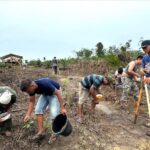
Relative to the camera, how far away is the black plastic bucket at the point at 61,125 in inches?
248

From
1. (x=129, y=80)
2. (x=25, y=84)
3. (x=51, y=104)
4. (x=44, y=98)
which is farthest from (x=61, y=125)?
(x=129, y=80)

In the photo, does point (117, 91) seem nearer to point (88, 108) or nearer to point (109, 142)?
point (88, 108)

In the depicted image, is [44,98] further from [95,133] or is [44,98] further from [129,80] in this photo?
[129,80]

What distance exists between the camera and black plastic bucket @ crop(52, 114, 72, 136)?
20.6ft

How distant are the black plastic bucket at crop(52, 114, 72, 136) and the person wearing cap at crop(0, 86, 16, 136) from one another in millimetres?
980

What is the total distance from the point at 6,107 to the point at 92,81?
6.36 feet

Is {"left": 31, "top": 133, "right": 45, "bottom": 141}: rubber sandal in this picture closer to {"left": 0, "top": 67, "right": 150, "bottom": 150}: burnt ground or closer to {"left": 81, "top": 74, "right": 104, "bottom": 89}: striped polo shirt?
{"left": 0, "top": 67, "right": 150, "bottom": 150}: burnt ground

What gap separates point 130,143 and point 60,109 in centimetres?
147

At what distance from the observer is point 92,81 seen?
26.2 ft

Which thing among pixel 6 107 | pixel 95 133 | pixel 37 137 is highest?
pixel 6 107

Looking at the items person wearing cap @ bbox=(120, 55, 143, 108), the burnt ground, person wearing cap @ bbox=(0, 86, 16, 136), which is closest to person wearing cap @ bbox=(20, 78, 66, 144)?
the burnt ground

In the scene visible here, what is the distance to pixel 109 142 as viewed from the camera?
6.89 m

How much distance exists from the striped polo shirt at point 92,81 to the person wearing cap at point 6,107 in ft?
5.69

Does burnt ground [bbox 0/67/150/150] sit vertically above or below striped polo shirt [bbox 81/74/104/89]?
below
